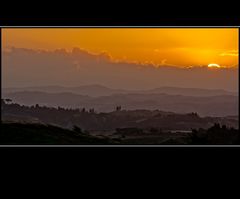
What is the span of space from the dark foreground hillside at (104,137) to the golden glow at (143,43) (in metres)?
0.71

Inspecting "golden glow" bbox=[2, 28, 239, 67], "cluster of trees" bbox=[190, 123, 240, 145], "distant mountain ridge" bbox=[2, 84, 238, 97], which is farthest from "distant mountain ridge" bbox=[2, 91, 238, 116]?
"golden glow" bbox=[2, 28, 239, 67]

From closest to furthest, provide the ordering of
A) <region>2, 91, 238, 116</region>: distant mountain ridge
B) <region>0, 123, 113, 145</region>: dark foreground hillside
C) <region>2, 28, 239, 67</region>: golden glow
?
<region>0, 123, 113, 145</region>: dark foreground hillside, <region>2, 91, 238, 116</region>: distant mountain ridge, <region>2, 28, 239, 67</region>: golden glow

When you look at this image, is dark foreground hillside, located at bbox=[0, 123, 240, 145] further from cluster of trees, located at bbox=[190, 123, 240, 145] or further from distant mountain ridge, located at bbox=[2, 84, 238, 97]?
distant mountain ridge, located at bbox=[2, 84, 238, 97]

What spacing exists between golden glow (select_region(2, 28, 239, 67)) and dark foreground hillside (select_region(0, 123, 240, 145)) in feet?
2.33

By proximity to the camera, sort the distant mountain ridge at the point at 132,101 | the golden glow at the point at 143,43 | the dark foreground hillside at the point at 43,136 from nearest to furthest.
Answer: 1. the dark foreground hillside at the point at 43,136
2. the distant mountain ridge at the point at 132,101
3. the golden glow at the point at 143,43

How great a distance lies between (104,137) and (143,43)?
1.07 metres

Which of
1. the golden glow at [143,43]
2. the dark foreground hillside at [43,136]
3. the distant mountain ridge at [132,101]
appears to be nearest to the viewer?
the dark foreground hillside at [43,136]

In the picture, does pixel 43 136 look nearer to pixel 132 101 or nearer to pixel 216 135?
pixel 132 101

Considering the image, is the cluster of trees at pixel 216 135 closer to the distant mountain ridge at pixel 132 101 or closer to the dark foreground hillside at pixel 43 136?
the distant mountain ridge at pixel 132 101

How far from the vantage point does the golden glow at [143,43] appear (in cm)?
367

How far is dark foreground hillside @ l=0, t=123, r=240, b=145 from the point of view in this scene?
3.39 meters

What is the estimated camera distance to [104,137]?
3.47 m

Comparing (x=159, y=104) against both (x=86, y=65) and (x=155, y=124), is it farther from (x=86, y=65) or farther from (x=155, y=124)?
(x=86, y=65)

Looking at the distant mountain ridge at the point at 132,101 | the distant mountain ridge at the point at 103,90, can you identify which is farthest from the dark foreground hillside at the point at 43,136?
the distant mountain ridge at the point at 103,90
